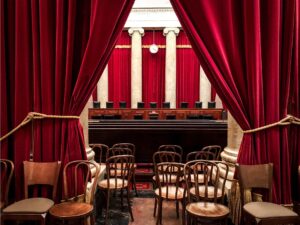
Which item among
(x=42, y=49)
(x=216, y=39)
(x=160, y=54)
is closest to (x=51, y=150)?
(x=42, y=49)

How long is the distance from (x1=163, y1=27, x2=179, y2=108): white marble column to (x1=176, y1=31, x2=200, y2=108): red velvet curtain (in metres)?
0.68

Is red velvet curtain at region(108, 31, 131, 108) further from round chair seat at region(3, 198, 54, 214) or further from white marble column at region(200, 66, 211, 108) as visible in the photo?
round chair seat at region(3, 198, 54, 214)

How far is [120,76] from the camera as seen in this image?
1249 cm

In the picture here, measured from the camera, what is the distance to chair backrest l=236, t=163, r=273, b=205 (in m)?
2.80

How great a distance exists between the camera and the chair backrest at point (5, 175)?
2781 millimetres

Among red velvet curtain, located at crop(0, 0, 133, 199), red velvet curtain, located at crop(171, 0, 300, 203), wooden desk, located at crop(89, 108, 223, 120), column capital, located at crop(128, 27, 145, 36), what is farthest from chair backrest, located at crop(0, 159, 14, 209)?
column capital, located at crop(128, 27, 145, 36)

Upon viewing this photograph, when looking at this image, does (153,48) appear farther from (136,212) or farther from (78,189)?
(78,189)

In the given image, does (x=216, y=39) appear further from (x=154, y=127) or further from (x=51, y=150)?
(x=154, y=127)

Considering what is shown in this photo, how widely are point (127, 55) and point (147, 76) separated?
111cm

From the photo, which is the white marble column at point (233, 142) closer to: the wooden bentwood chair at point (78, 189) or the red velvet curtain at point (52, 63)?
the wooden bentwood chair at point (78, 189)

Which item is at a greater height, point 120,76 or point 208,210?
point 120,76

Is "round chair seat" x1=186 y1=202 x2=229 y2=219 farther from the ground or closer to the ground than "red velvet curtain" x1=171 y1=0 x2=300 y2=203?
closer to the ground

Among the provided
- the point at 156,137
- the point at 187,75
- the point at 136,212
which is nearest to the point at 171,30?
the point at 187,75

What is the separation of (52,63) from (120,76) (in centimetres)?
962
